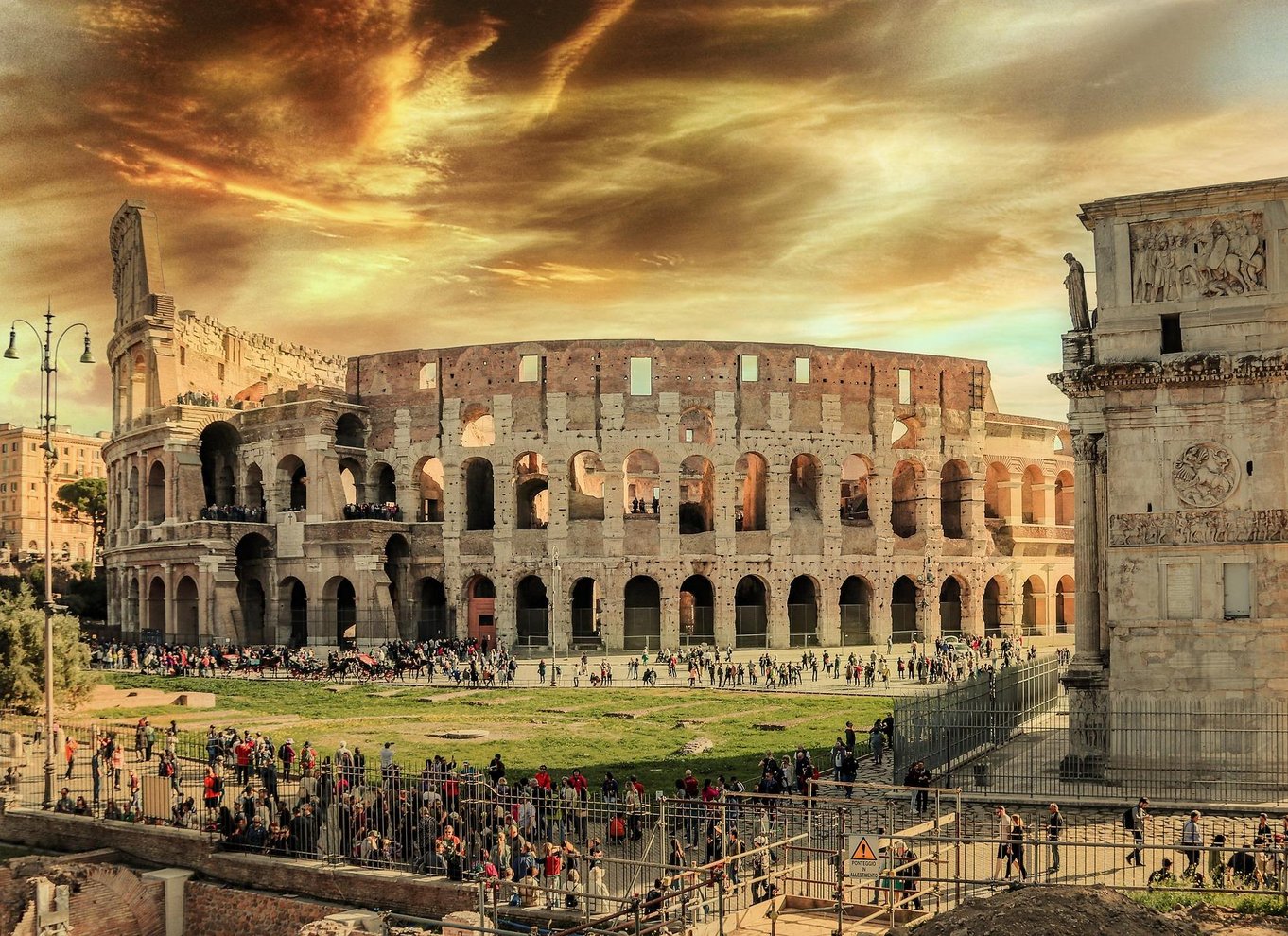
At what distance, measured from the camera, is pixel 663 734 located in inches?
1096

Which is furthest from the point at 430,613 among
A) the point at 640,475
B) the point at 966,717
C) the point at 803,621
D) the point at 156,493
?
the point at 966,717

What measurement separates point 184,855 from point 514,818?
5940 mm

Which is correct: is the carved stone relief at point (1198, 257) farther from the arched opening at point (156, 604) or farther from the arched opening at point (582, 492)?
the arched opening at point (156, 604)

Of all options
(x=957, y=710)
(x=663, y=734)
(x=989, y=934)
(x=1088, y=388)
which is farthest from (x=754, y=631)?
(x=989, y=934)

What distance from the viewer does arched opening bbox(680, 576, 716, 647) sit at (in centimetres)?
4922

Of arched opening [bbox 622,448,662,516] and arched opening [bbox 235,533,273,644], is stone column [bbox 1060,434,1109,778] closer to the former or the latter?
arched opening [bbox 235,533,273,644]

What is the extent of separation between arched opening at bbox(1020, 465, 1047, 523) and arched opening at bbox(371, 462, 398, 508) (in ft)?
97.8

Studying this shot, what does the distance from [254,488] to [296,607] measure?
5794mm

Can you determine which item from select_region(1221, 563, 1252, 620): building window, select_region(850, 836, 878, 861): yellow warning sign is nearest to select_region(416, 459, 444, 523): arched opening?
select_region(1221, 563, 1252, 620): building window

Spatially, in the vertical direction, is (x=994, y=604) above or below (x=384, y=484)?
below

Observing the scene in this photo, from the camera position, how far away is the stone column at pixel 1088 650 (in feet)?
66.9

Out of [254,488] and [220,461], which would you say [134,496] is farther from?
[254,488]

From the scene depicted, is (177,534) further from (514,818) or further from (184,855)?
(514,818)

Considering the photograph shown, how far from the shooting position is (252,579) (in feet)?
174
